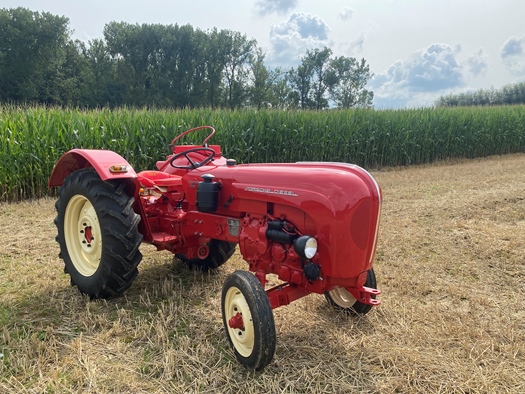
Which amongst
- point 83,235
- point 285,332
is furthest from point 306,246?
point 83,235

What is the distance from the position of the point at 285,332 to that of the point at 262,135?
8.01 meters

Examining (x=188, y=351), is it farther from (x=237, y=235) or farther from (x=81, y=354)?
(x=237, y=235)

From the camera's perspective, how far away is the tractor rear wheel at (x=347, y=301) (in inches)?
112

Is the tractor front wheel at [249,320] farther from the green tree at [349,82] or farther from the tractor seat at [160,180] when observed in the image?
the green tree at [349,82]

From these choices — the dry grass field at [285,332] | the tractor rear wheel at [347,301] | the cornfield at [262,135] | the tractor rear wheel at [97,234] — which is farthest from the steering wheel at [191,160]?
the cornfield at [262,135]

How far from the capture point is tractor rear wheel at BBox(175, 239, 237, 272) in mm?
3785

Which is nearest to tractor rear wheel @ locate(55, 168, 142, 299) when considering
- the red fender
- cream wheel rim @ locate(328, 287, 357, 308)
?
the red fender

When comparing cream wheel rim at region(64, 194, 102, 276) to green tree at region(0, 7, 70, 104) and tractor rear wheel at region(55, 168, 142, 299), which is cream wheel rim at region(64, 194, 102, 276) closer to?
tractor rear wheel at region(55, 168, 142, 299)

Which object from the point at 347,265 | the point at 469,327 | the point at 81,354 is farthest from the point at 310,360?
the point at 81,354

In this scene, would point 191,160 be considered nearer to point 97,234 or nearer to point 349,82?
point 97,234

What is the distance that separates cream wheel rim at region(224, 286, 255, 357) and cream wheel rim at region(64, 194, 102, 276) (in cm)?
131

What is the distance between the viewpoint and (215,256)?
3.81m

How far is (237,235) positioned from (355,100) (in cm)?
4835

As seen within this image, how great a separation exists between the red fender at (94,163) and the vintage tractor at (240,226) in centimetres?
1
